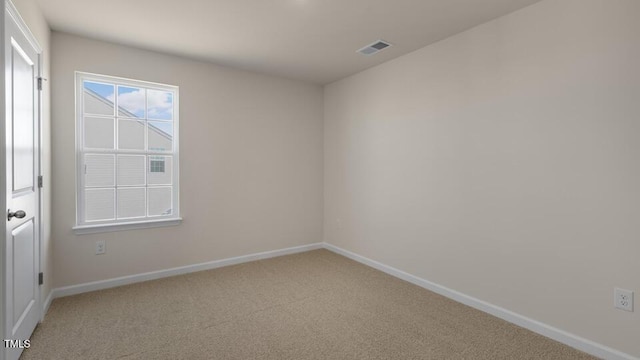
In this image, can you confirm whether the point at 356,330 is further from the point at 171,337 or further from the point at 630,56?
the point at 630,56

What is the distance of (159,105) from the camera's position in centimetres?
359

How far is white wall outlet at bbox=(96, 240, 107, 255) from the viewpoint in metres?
3.18

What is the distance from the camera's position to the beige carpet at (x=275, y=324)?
7.03 feet

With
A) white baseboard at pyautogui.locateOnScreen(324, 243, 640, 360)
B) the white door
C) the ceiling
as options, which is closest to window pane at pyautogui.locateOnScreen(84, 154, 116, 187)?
the white door

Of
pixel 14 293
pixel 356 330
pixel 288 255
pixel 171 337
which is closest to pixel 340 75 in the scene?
pixel 288 255

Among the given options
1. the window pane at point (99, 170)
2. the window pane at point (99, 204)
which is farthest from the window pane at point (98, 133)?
the window pane at point (99, 204)

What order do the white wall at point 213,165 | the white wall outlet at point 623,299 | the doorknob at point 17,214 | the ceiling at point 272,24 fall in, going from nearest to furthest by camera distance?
1. the doorknob at point 17,214
2. the white wall outlet at point 623,299
3. the ceiling at point 272,24
4. the white wall at point 213,165

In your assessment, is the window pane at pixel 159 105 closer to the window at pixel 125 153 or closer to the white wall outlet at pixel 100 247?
the window at pixel 125 153

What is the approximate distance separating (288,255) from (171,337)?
7.29 ft

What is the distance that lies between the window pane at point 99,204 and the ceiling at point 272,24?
1.55 m

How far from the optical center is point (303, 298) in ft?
9.91

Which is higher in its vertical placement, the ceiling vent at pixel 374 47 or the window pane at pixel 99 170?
the ceiling vent at pixel 374 47

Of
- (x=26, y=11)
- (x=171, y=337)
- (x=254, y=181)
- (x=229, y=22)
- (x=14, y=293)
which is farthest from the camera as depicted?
(x=254, y=181)

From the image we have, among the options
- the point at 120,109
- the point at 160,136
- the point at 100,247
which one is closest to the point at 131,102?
the point at 120,109
